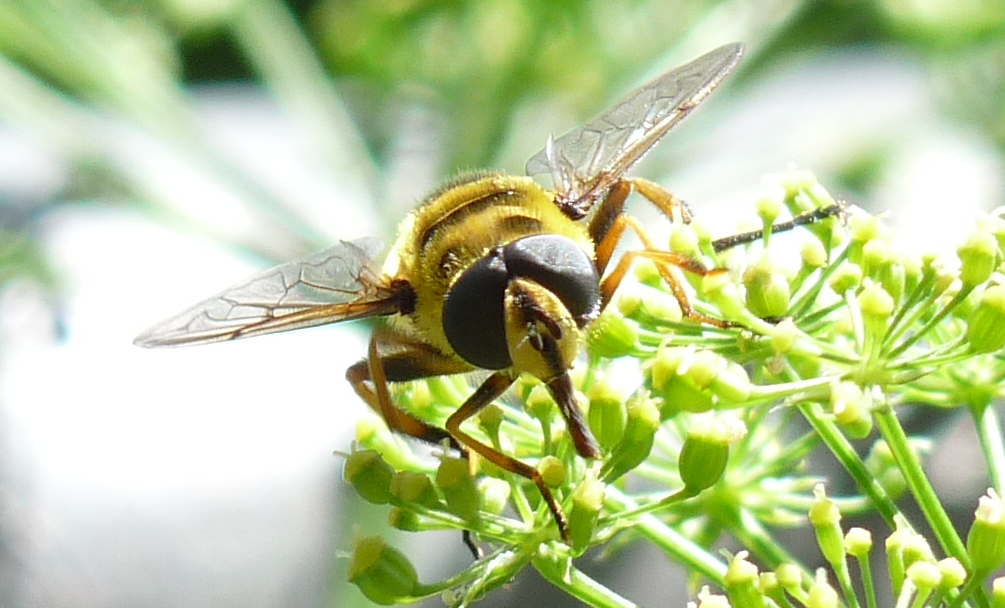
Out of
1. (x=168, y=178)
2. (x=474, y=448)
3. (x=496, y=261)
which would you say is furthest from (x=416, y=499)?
(x=168, y=178)

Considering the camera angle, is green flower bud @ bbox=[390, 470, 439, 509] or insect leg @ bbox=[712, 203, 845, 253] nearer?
green flower bud @ bbox=[390, 470, 439, 509]

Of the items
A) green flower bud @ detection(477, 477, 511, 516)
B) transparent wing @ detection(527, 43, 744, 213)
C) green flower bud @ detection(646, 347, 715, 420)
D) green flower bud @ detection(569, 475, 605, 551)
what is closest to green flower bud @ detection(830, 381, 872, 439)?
green flower bud @ detection(646, 347, 715, 420)

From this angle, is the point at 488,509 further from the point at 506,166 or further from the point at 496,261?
the point at 506,166

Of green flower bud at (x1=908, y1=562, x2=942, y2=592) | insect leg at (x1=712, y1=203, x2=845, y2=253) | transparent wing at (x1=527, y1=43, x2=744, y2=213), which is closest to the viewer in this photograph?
green flower bud at (x1=908, y1=562, x2=942, y2=592)

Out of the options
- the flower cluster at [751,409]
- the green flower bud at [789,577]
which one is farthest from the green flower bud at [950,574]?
the green flower bud at [789,577]

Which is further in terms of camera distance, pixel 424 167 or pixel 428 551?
pixel 428 551

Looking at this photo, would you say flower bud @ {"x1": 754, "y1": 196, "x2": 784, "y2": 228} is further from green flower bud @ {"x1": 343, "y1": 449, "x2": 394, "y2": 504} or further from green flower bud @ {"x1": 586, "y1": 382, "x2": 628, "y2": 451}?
green flower bud @ {"x1": 343, "y1": 449, "x2": 394, "y2": 504}

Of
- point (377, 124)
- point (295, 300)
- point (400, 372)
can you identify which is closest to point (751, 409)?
point (400, 372)
